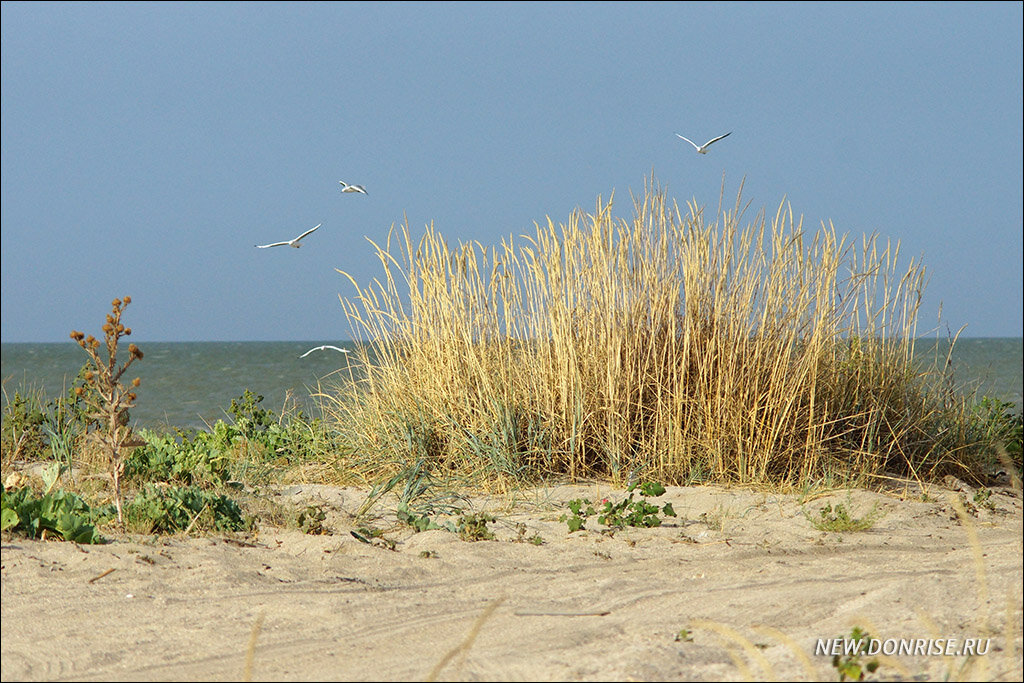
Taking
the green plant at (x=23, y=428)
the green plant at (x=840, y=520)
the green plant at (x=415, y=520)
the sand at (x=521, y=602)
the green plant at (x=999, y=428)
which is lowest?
the sand at (x=521, y=602)

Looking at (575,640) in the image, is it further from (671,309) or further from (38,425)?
(38,425)

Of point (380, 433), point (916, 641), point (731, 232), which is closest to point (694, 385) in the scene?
point (731, 232)

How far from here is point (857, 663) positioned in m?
2.44

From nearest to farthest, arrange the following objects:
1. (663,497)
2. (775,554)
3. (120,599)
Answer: (120,599)
(775,554)
(663,497)

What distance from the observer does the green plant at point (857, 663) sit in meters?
2.35

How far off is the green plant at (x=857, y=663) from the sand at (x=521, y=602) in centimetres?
5

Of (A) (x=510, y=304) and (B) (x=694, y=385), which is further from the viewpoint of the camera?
(A) (x=510, y=304)

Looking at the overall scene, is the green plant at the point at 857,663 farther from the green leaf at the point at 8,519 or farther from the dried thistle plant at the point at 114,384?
the green leaf at the point at 8,519

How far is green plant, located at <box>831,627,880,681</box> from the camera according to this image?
7.72ft

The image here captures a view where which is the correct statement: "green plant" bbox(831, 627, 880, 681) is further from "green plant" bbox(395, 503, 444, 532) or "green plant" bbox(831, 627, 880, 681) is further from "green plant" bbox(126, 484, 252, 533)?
"green plant" bbox(126, 484, 252, 533)

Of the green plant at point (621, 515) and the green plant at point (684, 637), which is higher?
the green plant at point (621, 515)

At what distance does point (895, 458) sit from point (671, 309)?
1.76m

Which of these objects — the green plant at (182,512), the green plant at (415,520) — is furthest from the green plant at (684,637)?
the green plant at (182,512)

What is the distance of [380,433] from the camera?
5.69m
